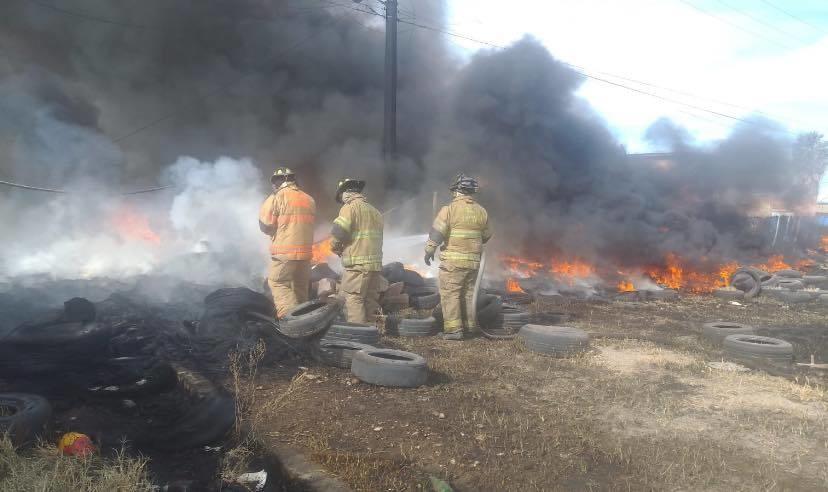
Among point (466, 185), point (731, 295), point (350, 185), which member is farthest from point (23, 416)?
point (731, 295)

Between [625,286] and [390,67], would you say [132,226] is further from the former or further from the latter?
[625,286]

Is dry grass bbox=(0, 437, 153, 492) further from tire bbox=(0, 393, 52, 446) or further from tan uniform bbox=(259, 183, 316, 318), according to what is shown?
tan uniform bbox=(259, 183, 316, 318)

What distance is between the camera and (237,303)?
600cm

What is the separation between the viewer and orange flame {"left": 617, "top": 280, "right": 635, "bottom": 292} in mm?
11492

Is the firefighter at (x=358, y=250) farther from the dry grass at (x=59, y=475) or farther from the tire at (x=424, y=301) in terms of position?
the dry grass at (x=59, y=475)

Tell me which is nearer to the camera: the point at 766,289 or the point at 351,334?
the point at 351,334

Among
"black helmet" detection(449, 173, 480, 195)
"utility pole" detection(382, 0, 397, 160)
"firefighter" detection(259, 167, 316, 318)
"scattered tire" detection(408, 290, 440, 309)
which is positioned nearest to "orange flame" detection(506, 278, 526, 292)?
"scattered tire" detection(408, 290, 440, 309)

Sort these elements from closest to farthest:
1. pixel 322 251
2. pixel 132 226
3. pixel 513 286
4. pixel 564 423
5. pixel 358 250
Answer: pixel 564 423
pixel 358 250
pixel 322 251
pixel 513 286
pixel 132 226

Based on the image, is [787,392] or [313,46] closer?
[787,392]

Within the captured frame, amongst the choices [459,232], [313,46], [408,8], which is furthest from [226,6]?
[459,232]

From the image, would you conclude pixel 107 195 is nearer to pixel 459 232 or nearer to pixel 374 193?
pixel 374 193

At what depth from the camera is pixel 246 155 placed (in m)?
14.9

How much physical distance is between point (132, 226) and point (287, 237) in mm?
8105

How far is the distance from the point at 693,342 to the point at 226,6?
1431 cm
